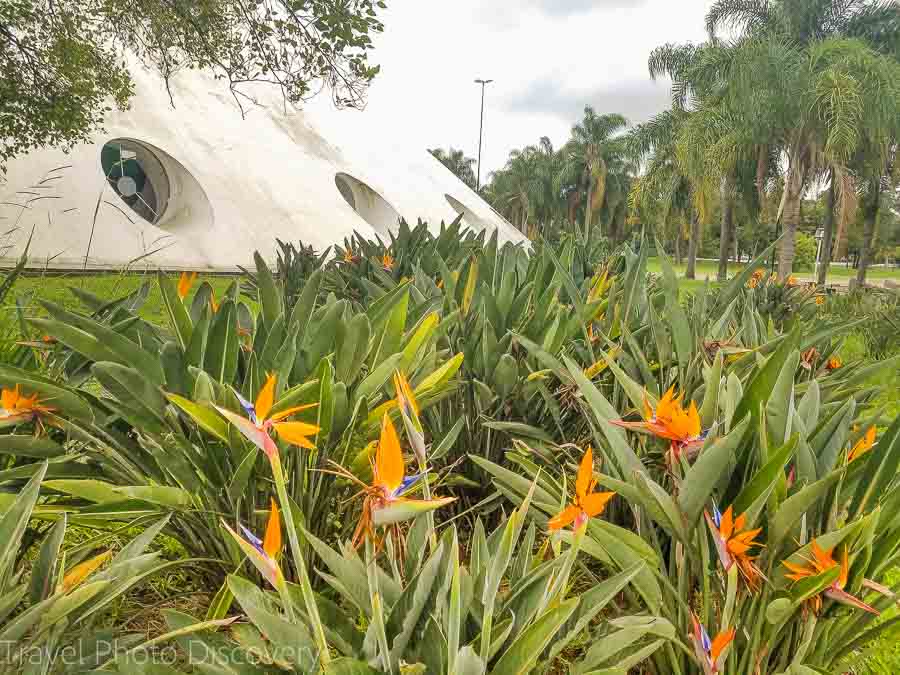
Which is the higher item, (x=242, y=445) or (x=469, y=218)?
(x=469, y=218)

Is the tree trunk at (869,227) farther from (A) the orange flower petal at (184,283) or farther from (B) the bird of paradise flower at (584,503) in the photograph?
(B) the bird of paradise flower at (584,503)

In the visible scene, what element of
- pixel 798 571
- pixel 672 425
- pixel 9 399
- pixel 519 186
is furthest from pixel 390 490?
pixel 519 186

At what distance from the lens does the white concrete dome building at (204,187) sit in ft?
32.3

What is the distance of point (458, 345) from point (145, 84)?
13.7m

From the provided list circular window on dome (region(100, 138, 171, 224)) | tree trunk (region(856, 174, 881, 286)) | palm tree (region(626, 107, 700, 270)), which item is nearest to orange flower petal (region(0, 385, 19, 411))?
circular window on dome (region(100, 138, 171, 224))

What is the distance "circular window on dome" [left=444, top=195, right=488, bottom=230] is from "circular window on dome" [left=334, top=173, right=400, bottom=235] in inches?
74.5

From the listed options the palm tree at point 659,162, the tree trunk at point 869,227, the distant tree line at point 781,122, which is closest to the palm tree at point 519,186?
the distant tree line at point 781,122

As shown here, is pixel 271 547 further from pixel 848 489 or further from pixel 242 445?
pixel 848 489

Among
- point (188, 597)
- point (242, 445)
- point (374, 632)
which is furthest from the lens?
point (188, 597)

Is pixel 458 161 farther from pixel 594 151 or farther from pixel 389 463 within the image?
pixel 389 463

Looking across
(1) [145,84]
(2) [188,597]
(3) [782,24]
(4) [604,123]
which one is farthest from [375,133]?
(4) [604,123]

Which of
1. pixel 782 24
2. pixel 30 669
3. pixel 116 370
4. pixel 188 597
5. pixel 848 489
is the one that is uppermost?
pixel 782 24

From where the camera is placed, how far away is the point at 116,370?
110cm

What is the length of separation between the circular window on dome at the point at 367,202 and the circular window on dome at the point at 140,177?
153 inches
